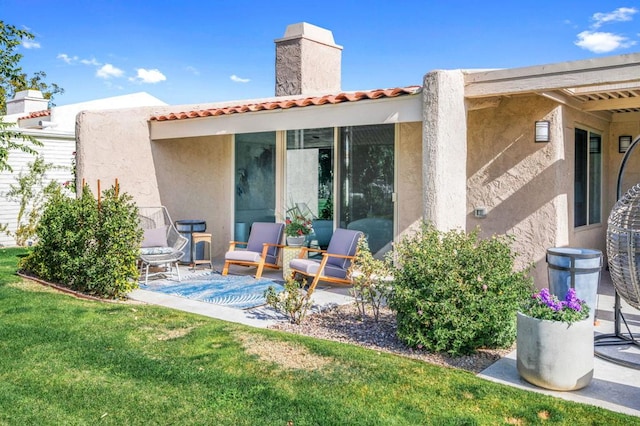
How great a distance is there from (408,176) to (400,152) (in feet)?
1.53

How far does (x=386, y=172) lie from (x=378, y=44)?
13709mm

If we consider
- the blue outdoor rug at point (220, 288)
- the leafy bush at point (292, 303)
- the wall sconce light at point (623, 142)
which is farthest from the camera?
the wall sconce light at point (623, 142)

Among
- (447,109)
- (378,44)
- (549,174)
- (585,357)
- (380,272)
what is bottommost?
(585,357)

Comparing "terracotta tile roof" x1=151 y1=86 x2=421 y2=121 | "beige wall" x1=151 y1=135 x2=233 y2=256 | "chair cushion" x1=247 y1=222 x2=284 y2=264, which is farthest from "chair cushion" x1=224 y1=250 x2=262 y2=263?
"terracotta tile roof" x1=151 y1=86 x2=421 y2=121

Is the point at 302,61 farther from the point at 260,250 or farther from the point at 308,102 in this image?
the point at 260,250

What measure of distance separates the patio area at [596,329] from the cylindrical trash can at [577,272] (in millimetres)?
567

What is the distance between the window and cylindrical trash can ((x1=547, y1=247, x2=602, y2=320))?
9.86 ft

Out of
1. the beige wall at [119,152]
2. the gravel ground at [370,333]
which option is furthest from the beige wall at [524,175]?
the beige wall at [119,152]

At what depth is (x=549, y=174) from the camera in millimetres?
8969

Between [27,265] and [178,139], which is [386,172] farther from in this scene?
[27,265]

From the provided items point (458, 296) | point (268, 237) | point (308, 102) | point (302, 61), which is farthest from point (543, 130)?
point (302, 61)

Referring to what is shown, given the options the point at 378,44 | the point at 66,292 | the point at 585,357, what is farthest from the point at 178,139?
the point at 378,44

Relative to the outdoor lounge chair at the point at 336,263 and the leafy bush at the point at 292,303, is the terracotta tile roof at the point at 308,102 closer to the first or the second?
the outdoor lounge chair at the point at 336,263

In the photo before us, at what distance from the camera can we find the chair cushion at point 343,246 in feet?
31.2
